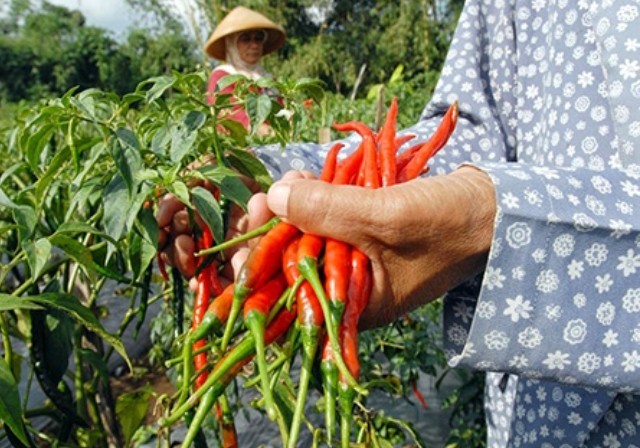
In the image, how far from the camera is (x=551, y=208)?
0.54 m

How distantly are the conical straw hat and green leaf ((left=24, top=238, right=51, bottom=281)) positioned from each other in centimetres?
255

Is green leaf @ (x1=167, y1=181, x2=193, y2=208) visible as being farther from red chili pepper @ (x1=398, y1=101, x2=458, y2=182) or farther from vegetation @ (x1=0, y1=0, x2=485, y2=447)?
red chili pepper @ (x1=398, y1=101, x2=458, y2=182)

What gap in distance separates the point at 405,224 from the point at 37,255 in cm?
31

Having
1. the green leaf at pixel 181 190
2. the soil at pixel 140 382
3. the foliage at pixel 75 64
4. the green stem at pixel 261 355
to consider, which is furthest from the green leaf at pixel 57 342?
the foliage at pixel 75 64

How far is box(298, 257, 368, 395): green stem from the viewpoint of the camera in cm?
46

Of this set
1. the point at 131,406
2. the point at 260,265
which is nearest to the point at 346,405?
the point at 260,265

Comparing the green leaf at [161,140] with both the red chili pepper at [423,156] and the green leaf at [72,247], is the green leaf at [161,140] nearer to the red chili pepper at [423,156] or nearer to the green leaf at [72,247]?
the green leaf at [72,247]

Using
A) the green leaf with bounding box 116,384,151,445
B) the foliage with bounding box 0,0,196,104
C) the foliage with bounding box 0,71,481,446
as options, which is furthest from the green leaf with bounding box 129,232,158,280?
the foliage with bounding box 0,0,196,104

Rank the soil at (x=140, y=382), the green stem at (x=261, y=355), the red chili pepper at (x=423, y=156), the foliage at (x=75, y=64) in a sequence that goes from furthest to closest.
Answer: the foliage at (x=75, y=64), the soil at (x=140, y=382), the red chili pepper at (x=423, y=156), the green stem at (x=261, y=355)

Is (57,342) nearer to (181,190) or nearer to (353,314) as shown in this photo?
(181,190)

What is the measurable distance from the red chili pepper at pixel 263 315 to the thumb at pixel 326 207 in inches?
2.3

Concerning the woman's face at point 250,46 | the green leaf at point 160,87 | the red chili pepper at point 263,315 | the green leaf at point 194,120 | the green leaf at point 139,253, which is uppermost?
the woman's face at point 250,46

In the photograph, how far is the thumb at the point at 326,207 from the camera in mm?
507

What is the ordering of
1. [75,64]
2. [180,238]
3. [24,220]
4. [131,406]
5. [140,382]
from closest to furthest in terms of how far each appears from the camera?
Answer: [24,220] < [180,238] < [131,406] < [140,382] < [75,64]
